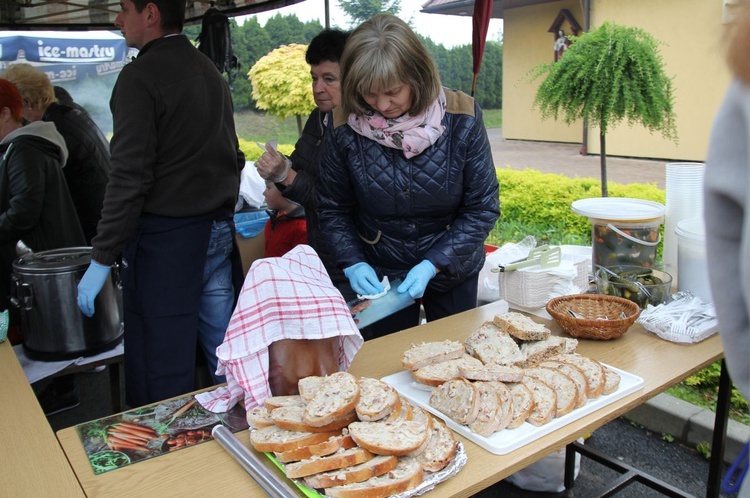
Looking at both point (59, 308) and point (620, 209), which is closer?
point (59, 308)

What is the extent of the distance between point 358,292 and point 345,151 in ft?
1.65

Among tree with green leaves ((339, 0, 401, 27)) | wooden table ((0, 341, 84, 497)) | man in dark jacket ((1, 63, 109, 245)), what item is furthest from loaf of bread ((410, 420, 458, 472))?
tree with green leaves ((339, 0, 401, 27))

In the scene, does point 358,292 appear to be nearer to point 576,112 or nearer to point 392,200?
point 392,200

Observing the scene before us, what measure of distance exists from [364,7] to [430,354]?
6602 millimetres

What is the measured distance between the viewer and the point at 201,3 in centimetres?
527

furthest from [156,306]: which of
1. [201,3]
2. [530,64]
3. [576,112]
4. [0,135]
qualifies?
[530,64]

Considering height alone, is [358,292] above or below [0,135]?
below

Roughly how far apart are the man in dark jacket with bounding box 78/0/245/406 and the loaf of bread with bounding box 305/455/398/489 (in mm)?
1245

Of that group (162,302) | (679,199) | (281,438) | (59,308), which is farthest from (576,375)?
(59,308)

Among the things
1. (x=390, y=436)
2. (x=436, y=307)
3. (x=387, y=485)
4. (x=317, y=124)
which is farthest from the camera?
(x=317, y=124)

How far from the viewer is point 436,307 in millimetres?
2463

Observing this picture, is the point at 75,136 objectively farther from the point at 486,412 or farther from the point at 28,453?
the point at 486,412

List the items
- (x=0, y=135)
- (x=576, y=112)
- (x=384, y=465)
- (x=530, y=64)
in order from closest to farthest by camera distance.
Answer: (x=384, y=465)
(x=0, y=135)
(x=576, y=112)
(x=530, y=64)

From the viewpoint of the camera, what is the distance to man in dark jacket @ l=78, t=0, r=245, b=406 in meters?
2.21
